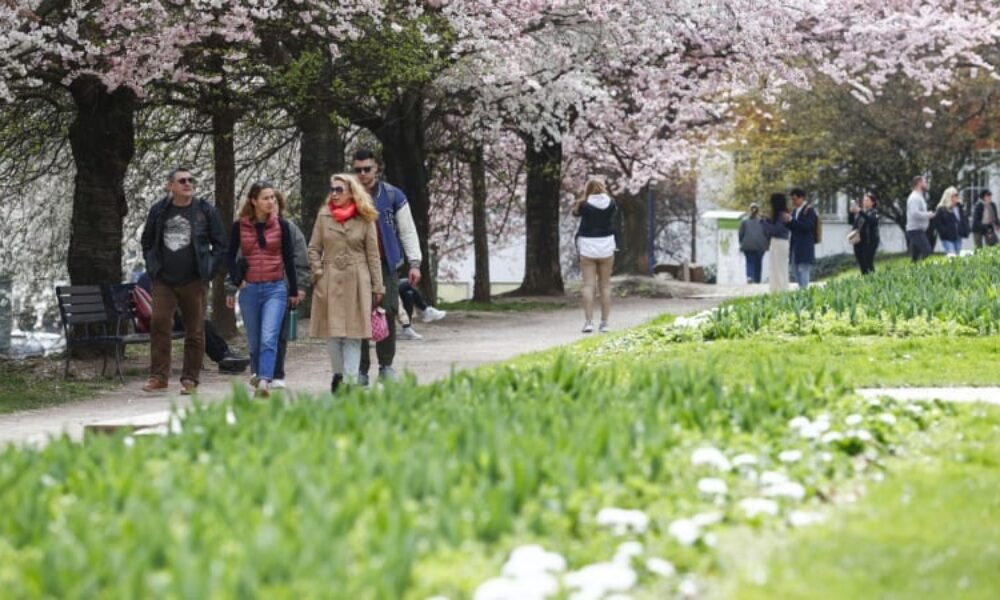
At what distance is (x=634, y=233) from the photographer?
4691cm

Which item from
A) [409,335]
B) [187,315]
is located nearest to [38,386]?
[187,315]

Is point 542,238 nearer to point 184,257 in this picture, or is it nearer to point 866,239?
point 866,239

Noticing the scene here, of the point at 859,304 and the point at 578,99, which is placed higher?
the point at 578,99

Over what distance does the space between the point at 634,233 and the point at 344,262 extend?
3241 cm

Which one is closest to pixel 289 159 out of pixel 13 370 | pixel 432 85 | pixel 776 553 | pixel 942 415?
pixel 432 85

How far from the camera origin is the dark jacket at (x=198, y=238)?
16438 mm

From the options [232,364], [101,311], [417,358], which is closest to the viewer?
[232,364]

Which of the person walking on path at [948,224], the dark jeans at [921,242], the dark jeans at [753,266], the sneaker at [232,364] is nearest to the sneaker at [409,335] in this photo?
the sneaker at [232,364]

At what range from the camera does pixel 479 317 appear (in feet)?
95.9

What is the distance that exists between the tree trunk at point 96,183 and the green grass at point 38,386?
1162 mm

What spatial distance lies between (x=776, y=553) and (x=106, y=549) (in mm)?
2309

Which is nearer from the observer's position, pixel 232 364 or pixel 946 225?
pixel 232 364

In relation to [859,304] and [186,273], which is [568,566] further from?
[859,304]

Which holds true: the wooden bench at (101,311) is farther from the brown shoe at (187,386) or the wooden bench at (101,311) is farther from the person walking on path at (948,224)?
the person walking on path at (948,224)
